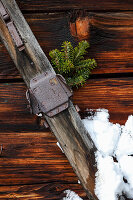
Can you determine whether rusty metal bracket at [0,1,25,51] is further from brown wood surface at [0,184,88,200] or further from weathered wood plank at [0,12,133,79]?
brown wood surface at [0,184,88,200]

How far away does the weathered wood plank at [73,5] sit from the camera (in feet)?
3.07

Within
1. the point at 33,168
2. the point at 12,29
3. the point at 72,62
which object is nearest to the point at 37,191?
the point at 33,168

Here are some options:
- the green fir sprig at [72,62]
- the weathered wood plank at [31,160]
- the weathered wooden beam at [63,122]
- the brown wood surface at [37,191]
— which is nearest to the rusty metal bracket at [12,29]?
the weathered wooden beam at [63,122]

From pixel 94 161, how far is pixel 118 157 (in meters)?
0.17

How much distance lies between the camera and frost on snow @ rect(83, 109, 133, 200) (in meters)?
0.80

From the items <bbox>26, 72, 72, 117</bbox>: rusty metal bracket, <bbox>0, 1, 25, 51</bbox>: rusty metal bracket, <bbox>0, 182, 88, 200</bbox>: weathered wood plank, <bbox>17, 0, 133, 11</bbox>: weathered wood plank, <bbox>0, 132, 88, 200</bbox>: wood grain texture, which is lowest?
<bbox>0, 182, 88, 200</bbox>: weathered wood plank

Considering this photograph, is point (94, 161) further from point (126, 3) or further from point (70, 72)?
point (126, 3)

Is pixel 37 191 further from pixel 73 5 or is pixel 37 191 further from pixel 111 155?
pixel 73 5

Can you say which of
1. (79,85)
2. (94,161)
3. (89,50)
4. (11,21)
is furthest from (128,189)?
(11,21)

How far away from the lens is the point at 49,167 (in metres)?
0.95

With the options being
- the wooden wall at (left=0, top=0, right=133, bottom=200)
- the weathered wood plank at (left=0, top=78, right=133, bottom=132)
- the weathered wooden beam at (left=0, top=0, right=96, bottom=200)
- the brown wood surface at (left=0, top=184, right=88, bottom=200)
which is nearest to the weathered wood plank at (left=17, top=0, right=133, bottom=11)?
the wooden wall at (left=0, top=0, right=133, bottom=200)

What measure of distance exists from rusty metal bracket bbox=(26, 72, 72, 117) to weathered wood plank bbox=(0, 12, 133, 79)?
215mm

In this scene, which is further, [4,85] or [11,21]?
[4,85]

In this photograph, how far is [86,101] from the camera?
0.96 metres
